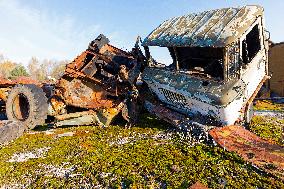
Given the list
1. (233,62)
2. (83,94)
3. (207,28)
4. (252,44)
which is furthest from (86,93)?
(252,44)

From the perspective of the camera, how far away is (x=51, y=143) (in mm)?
7227

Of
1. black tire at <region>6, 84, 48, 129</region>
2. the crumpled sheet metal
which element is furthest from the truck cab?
black tire at <region>6, 84, 48, 129</region>

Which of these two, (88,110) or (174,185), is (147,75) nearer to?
(88,110)

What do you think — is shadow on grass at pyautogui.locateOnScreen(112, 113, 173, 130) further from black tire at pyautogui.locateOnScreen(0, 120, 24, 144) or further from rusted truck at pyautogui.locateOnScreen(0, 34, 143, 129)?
black tire at pyautogui.locateOnScreen(0, 120, 24, 144)

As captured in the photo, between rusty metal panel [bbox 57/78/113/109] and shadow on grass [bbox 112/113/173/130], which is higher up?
rusty metal panel [bbox 57/78/113/109]

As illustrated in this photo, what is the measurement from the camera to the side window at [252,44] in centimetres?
651

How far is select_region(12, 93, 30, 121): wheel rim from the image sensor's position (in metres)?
8.87

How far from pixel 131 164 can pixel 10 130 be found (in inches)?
168

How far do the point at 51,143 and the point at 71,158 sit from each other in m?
1.44

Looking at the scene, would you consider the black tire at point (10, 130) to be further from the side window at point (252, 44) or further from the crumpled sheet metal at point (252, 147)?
the side window at point (252, 44)

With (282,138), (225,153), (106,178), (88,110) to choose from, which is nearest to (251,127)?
(282,138)

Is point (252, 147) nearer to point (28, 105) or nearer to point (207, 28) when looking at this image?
point (207, 28)

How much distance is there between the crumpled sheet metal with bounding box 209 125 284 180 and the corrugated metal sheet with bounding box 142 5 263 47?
5.72ft

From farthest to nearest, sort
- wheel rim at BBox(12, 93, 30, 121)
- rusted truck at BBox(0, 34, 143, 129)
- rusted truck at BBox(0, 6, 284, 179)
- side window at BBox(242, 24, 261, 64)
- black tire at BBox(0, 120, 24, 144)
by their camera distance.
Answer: wheel rim at BBox(12, 93, 30, 121) → rusted truck at BBox(0, 34, 143, 129) → black tire at BBox(0, 120, 24, 144) → side window at BBox(242, 24, 261, 64) → rusted truck at BBox(0, 6, 284, 179)
